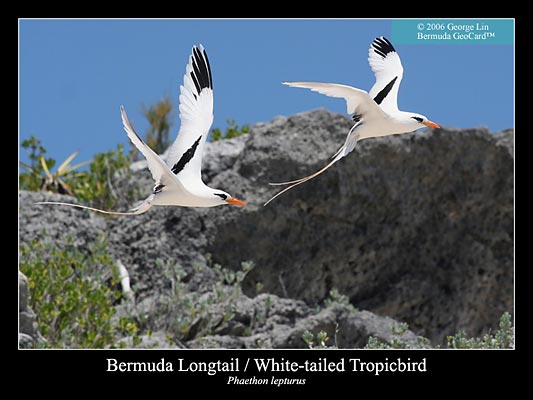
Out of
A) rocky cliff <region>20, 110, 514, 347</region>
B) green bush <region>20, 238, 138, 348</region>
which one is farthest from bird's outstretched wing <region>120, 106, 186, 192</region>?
rocky cliff <region>20, 110, 514, 347</region>

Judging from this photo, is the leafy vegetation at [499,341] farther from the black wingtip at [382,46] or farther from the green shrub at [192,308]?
the black wingtip at [382,46]

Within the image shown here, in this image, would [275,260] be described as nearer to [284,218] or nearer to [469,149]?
[284,218]

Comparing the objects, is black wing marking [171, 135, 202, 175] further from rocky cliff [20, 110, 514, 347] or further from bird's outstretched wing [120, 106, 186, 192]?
rocky cliff [20, 110, 514, 347]

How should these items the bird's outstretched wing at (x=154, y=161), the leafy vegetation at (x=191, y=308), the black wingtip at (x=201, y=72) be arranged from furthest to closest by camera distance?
the leafy vegetation at (x=191, y=308) → the black wingtip at (x=201, y=72) → the bird's outstretched wing at (x=154, y=161)

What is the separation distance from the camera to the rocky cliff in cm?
820

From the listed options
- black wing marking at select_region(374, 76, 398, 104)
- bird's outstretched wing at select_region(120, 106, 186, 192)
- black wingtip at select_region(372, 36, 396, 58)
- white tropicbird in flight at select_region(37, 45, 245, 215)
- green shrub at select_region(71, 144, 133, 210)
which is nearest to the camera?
bird's outstretched wing at select_region(120, 106, 186, 192)

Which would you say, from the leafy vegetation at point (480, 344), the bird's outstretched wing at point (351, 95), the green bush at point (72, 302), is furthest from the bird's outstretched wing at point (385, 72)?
the green bush at point (72, 302)

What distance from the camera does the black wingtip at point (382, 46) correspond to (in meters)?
5.33

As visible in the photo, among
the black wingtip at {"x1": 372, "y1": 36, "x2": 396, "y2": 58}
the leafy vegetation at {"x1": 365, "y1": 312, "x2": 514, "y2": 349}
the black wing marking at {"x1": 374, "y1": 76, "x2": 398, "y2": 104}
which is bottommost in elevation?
the leafy vegetation at {"x1": 365, "y1": 312, "x2": 514, "y2": 349}

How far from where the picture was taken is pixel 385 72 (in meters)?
5.20

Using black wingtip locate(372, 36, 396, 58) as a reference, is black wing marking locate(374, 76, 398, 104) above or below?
below

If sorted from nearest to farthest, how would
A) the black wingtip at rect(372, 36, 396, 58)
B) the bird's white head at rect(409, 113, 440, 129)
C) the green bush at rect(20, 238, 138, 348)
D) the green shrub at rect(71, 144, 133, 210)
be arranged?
the bird's white head at rect(409, 113, 440, 129) < the black wingtip at rect(372, 36, 396, 58) < the green bush at rect(20, 238, 138, 348) < the green shrub at rect(71, 144, 133, 210)

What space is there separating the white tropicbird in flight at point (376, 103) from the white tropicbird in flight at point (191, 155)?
35cm

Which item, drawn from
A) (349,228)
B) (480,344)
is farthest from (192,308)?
(480,344)
